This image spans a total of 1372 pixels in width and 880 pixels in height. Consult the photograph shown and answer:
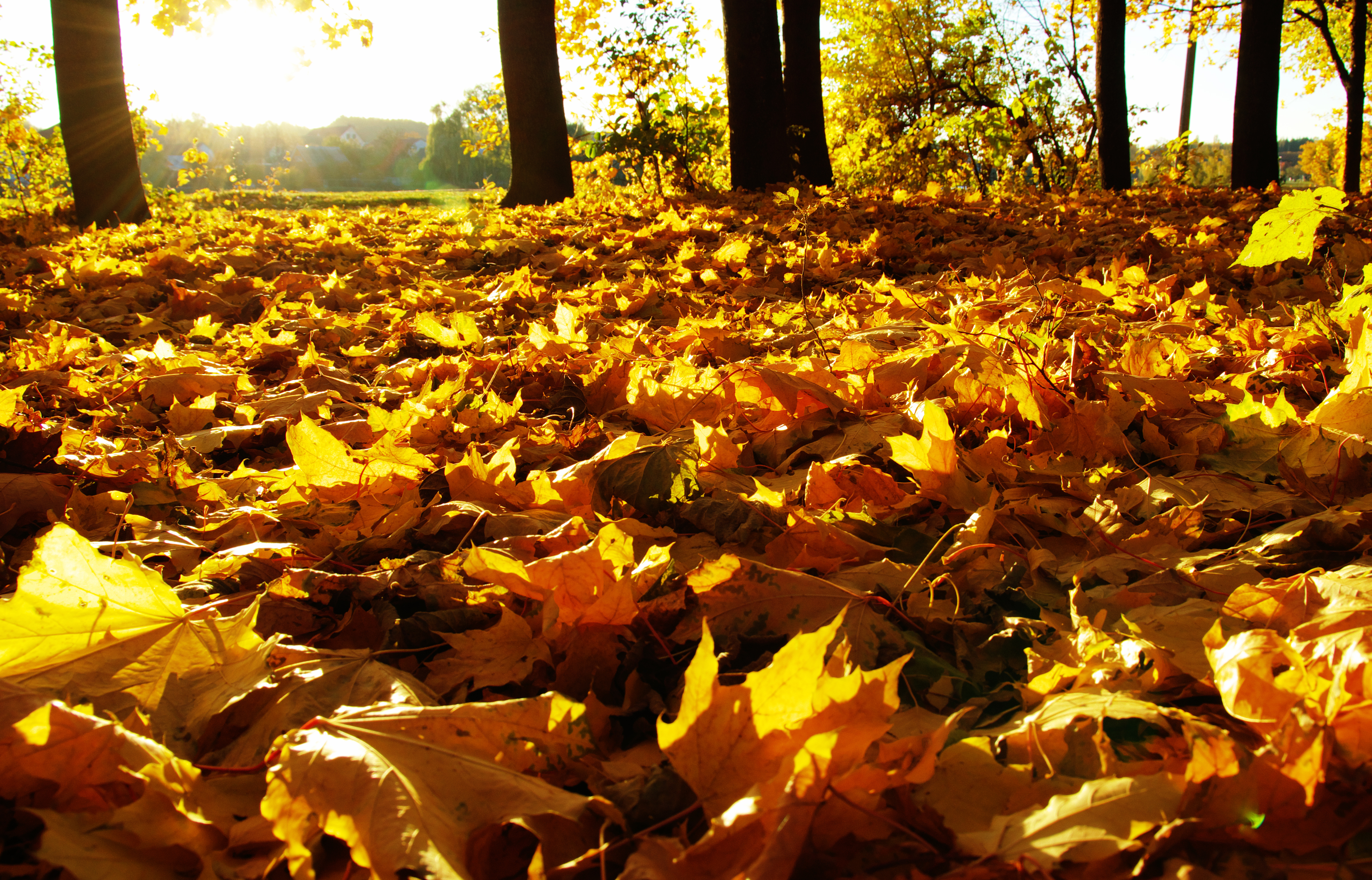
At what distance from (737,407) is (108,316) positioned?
9.99 ft

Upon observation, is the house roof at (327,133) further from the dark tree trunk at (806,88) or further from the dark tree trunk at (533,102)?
the dark tree trunk at (806,88)

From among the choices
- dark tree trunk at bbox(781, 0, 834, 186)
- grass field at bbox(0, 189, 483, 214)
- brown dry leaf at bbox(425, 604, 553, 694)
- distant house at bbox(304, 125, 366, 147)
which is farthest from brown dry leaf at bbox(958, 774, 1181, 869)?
distant house at bbox(304, 125, 366, 147)

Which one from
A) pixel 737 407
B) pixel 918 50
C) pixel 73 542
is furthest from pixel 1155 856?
pixel 918 50

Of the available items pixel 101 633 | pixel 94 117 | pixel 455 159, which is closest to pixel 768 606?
pixel 101 633

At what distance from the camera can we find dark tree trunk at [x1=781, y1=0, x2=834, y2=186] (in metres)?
8.21

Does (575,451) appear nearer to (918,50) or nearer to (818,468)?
(818,468)

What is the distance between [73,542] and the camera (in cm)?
83

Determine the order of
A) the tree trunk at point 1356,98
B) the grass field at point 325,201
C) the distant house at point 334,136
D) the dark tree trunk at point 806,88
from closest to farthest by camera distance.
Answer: the dark tree trunk at point 806,88, the tree trunk at point 1356,98, the grass field at point 325,201, the distant house at point 334,136

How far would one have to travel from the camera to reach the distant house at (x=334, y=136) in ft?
228

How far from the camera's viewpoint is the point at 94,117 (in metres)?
7.23

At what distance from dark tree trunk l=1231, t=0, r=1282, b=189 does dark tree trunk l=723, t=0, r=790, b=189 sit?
437 centimetres

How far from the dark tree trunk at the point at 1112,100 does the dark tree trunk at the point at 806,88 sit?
2.93m

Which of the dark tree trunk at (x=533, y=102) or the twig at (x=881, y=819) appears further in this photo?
the dark tree trunk at (x=533, y=102)

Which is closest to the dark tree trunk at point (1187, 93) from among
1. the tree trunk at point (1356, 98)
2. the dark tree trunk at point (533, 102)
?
the tree trunk at point (1356, 98)
